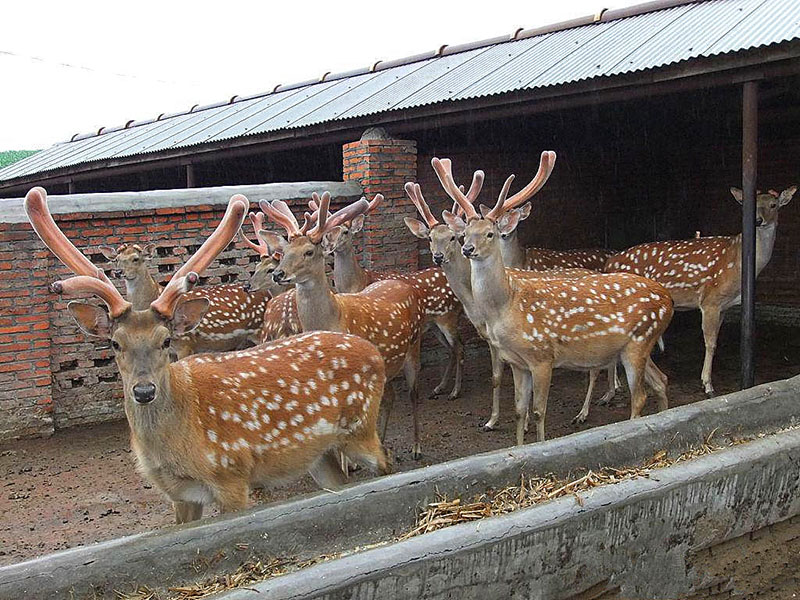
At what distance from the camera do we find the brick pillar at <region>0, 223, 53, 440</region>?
681 centimetres

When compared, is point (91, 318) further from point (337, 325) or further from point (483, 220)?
point (483, 220)

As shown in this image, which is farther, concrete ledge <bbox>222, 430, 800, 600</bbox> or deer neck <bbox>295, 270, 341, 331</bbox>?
deer neck <bbox>295, 270, 341, 331</bbox>

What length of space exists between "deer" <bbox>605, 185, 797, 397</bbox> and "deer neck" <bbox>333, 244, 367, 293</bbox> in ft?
8.51

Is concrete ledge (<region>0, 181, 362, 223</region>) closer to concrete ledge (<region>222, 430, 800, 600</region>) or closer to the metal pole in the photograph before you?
the metal pole

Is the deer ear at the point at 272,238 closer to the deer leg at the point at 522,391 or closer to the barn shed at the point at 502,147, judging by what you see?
the barn shed at the point at 502,147

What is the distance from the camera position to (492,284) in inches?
243

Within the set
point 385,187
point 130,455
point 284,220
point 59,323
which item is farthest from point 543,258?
point 59,323

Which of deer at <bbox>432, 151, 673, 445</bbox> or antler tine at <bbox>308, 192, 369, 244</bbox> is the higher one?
antler tine at <bbox>308, 192, 369, 244</bbox>

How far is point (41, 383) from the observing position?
22.9 feet

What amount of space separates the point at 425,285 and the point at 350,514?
437cm

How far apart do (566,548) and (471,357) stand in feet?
20.1

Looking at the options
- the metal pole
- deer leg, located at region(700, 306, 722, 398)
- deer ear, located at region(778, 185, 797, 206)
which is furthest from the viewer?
deer ear, located at region(778, 185, 797, 206)

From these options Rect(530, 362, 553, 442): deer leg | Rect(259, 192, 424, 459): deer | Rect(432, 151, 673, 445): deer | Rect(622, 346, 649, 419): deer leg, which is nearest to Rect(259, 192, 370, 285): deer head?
Rect(259, 192, 424, 459): deer

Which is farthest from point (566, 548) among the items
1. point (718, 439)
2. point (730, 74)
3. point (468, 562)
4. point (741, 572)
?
point (730, 74)
